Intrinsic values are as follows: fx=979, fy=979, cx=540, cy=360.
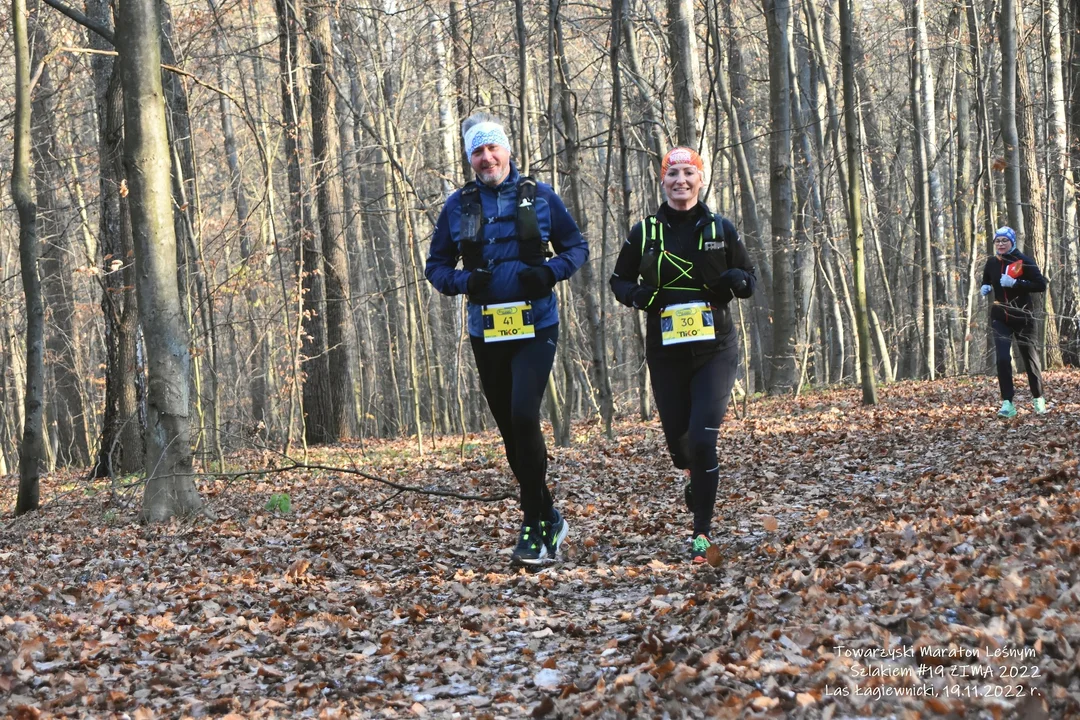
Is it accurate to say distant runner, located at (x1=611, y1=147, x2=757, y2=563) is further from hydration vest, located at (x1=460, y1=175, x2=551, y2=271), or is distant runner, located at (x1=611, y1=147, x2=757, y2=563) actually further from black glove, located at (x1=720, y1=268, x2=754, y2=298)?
hydration vest, located at (x1=460, y1=175, x2=551, y2=271)

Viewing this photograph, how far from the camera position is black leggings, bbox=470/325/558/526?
5586 millimetres

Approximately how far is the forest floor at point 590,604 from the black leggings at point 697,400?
44 centimetres

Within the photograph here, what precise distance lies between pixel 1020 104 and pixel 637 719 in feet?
59.8

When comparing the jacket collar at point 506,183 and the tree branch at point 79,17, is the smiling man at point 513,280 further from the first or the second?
the tree branch at point 79,17

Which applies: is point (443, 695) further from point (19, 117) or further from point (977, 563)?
point (19, 117)

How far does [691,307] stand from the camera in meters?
5.66

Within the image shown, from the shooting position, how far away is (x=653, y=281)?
579 centimetres

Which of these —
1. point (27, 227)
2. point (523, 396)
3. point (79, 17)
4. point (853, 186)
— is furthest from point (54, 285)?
point (523, 396)

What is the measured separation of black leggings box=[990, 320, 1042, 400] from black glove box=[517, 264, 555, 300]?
24.4 ft

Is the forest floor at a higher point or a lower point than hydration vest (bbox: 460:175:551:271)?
lower

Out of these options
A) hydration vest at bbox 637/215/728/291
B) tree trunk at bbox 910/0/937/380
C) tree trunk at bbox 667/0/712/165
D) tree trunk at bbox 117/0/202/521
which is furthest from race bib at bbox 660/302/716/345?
tree trunk at bbox 910/0/937/380

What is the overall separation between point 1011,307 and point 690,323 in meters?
6.78

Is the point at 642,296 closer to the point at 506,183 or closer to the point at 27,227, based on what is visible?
the point at 506,183

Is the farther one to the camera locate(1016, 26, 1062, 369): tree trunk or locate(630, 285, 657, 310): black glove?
locate(1016, 26, 1062, 369): tree trunk
